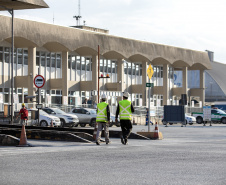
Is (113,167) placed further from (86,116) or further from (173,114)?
(173,114)

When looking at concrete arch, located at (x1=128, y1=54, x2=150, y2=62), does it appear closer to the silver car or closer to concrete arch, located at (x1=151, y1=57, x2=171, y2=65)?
concrete arch, located at (x1=151, y1=57, x2=171, y2=65)

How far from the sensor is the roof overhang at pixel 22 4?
34.8 meters

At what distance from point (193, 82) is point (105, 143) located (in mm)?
89996

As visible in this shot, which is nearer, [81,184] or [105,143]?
[81,184]

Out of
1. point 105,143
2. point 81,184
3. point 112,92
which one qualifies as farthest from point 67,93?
point 81,184

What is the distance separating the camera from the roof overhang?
34809mm

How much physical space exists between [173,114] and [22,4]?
865 inches

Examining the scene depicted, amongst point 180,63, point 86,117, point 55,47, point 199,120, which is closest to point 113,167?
point 86,117

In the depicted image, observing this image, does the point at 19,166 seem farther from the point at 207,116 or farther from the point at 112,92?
the point at 112,92

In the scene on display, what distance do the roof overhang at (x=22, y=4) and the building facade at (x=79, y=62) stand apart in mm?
15746

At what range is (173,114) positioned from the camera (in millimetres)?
53656

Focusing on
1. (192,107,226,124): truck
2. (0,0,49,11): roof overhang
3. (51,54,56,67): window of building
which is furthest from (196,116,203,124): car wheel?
(0,0,49,11): roof overhang

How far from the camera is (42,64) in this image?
63.1 meters

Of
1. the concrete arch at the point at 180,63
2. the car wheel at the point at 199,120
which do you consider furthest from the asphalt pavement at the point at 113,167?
the concrete arch at the point at 180,63
